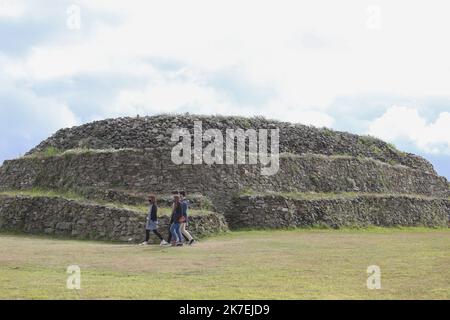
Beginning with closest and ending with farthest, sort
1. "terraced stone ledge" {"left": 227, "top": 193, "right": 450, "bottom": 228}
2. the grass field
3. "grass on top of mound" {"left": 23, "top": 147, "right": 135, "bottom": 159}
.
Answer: the grass field < "terraced stone ledge" {"left": 227, "top": 193, "right": 450, "bottom": 228} < "grass on top of mound" {"left": 23, "top": 147, "right": 135, "bottom": 159}

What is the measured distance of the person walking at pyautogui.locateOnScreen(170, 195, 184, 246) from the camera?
68.5 ft

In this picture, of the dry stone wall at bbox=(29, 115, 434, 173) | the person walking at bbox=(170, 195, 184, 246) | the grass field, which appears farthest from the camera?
the dry stone wall at bbox=(29, 115, 434, 173)

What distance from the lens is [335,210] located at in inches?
1212

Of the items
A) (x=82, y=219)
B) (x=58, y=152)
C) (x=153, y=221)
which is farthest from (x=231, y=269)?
(x=58, y=152)

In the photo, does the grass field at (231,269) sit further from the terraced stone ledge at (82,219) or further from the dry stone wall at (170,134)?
the dry stone wall at (170,134)

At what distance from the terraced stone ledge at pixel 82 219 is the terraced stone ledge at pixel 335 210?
1.84m

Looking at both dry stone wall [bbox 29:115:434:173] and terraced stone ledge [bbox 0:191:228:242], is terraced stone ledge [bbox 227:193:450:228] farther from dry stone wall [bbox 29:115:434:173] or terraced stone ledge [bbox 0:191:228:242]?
dry stone wall [bbox 29:115:434:173]

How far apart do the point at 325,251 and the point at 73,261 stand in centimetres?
802

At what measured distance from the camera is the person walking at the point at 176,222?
822 inches

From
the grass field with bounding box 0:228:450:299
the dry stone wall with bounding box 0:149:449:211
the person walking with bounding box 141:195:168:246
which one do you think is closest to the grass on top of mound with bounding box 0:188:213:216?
the dry stone wall with bounding box 0:149:449:211

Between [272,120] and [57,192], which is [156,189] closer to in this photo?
[57,192]

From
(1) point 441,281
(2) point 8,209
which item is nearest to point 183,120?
(2) point 8,209

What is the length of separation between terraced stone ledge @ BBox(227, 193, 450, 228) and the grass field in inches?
170

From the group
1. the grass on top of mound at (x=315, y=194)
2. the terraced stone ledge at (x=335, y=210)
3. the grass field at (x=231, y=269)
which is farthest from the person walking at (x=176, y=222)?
the grass on top of mound at (x=315, y=194)
